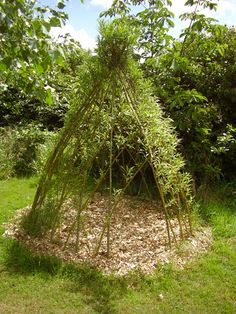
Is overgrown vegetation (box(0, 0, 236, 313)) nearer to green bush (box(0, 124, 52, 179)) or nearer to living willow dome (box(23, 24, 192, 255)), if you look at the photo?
living willow dome (box(23, 24, 192, 255))

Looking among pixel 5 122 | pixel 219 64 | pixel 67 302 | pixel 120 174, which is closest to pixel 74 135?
pixel 67 302

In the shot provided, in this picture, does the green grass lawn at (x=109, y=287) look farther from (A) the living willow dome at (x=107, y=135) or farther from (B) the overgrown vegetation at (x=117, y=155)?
(A) the living willow dome at (x=107, y=135)

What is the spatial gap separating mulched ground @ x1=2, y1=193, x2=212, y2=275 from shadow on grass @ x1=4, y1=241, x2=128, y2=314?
0.13m

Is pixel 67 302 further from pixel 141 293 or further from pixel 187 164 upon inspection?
pixel 187 164

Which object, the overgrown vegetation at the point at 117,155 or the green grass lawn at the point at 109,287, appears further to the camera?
the green grass lawn at the point at 109,287

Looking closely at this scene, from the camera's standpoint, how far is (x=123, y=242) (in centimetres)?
429

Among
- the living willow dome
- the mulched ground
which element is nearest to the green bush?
the mulched ground

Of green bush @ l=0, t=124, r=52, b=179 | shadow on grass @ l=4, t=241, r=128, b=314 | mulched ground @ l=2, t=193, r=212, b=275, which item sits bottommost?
shadow on grass @ l=4, t=241, r=128, b=314

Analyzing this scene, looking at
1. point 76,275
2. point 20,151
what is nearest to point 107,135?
point 76,275

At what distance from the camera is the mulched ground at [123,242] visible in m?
3.86

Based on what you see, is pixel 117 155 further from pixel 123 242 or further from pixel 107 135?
pixel 123 242

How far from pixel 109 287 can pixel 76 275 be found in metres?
0.38

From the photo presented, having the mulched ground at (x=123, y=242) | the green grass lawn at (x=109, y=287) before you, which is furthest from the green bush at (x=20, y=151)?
the green grass lawn at (x=109, y=287)

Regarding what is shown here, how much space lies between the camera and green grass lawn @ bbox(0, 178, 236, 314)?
3.17 meters
